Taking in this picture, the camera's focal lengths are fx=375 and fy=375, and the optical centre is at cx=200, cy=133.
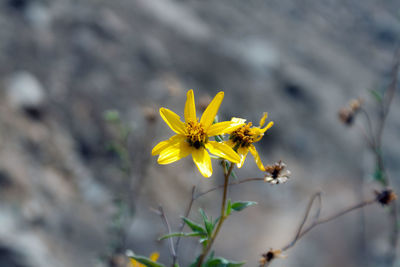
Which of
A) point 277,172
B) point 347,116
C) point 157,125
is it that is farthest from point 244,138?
point 157,125

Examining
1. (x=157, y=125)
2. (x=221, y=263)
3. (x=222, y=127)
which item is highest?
(x=157, y=125)

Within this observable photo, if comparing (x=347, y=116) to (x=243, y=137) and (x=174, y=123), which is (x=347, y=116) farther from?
(x=174, y=123)

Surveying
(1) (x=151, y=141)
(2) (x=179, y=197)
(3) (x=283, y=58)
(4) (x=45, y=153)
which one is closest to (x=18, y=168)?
(4) (x=45, y=153)

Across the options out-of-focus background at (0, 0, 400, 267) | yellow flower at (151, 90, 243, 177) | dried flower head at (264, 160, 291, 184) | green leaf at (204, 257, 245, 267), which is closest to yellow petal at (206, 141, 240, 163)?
yellow flower at (151, 90, 243, 177)

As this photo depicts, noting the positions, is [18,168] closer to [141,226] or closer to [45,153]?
[45,153]

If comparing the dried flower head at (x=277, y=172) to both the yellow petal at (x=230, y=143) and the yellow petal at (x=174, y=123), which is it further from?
the yellow petal at (x=174, y=123)

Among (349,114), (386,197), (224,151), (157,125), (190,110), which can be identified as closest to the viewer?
(224,151)
